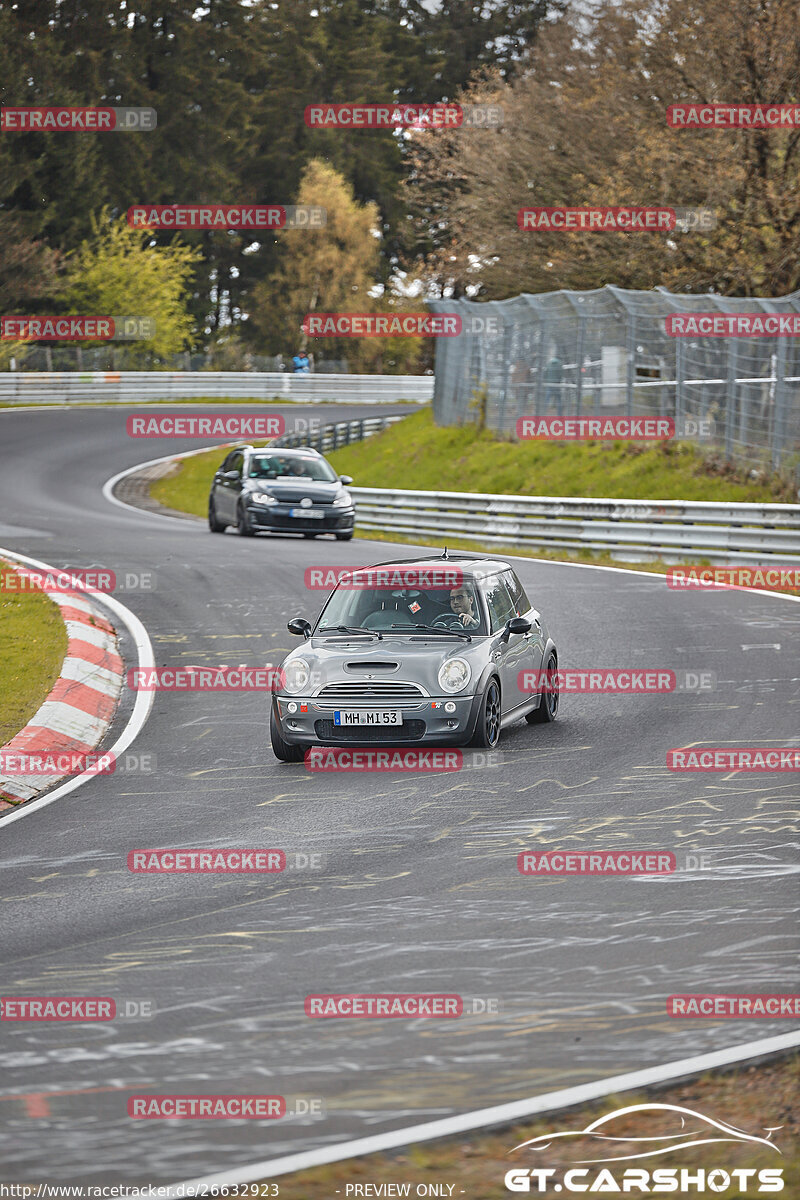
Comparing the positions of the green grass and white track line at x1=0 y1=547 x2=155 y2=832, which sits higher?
the green grass

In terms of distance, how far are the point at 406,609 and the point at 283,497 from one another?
54.7ft

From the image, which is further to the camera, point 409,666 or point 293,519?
point 293,519

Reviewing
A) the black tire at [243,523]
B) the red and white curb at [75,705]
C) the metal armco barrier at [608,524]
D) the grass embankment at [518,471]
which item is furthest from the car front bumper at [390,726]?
the black tire at [243,523]

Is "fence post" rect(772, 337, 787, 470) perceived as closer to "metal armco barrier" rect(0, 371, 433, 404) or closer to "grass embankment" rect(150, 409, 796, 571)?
"grass embankment" rect(150, 409, 796, 571)

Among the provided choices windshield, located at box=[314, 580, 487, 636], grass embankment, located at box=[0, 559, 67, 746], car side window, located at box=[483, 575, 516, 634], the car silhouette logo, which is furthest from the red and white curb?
the car silhouette logo

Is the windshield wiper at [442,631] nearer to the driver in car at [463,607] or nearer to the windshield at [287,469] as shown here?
the driver in car at [463,607]

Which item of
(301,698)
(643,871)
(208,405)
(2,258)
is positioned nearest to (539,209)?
(208,405)

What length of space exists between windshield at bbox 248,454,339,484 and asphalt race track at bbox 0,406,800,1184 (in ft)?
50.0

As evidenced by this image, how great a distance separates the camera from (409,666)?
37.0 ft

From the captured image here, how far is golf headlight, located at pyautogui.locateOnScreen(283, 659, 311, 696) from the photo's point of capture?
11344 millimetres

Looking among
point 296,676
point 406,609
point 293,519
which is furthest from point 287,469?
point 296,676

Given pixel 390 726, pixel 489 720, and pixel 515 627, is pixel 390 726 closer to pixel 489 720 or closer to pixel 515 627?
pixel 489 720

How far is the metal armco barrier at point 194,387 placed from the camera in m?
58.8

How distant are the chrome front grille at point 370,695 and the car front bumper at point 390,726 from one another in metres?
0.02
